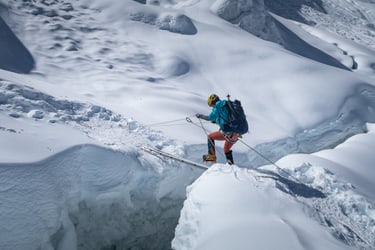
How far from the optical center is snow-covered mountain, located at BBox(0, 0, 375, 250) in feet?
13.7

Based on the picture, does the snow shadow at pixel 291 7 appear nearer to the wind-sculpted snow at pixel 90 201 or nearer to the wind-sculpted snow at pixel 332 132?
the wind-sculpted snow at pixel 332 132

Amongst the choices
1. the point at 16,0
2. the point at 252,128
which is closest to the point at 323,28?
the point at 252,128

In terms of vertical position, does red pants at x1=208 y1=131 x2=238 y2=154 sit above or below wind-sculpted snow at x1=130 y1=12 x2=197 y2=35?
above

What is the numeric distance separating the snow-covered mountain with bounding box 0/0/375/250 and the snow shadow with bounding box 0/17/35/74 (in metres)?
0.07

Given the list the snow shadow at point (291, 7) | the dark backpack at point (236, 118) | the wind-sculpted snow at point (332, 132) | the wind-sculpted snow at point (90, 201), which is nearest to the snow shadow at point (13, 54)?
the wind-sculpted snow at point (90, 201)

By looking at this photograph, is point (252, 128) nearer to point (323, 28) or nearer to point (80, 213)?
point (80, 213)

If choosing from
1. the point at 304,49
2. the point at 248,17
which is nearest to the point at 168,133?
the point at 248,17

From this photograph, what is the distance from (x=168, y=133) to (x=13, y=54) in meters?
6.28

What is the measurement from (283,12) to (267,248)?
82.3 ft

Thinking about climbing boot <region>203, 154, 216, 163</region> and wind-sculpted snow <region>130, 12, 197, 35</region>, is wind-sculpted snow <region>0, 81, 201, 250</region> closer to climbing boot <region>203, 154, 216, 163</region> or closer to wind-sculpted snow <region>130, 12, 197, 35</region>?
climbing boot <region>203, 154, 216, 163</region>

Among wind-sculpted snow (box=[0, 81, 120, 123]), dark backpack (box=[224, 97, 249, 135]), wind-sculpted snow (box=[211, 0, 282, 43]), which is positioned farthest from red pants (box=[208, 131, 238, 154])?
wind-sculpted snow (box=[211, 0, 282, 43])

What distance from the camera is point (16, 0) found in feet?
44.5

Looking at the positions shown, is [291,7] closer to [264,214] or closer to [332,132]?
[332,132]

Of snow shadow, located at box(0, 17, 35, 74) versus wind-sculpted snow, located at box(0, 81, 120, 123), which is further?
snow shadow, located at box(0, 17, 35, 74)
